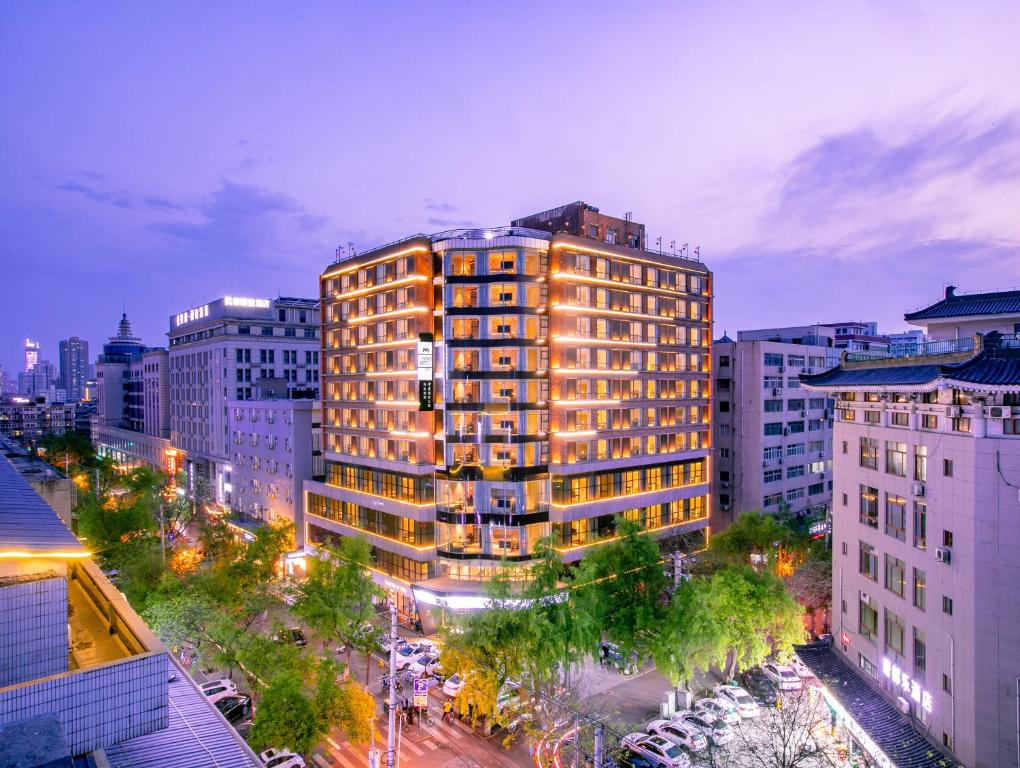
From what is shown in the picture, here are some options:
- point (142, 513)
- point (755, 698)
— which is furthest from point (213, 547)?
point (755, 698)

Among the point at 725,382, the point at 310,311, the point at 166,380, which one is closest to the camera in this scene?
the point at 725,382

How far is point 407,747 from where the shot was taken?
28766 millimetres

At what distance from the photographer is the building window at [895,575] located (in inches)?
1034

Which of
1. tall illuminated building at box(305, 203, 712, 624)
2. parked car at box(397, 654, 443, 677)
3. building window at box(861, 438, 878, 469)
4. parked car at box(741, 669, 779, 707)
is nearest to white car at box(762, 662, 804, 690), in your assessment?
parked car at box(741, 669, 779, 707)

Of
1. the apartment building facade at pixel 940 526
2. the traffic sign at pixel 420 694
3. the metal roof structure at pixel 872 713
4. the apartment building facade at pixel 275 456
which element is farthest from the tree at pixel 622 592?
the apartment building facade at pixel 275 456

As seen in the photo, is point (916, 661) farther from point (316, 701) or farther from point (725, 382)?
point (725, 382)

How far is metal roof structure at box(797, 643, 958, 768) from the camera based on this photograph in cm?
2241

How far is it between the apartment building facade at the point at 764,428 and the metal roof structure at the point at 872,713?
32.4 m

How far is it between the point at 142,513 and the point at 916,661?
5238cm

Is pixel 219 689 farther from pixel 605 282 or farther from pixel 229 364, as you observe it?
pixel 229 364

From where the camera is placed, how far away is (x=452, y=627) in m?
29.8

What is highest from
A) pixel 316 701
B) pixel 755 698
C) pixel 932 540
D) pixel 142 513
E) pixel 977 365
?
pixel 977 365

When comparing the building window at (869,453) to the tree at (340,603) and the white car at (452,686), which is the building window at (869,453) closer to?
the white car at (452,686)

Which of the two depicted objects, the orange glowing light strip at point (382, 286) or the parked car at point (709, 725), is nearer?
the parked car at point (709, 725)
